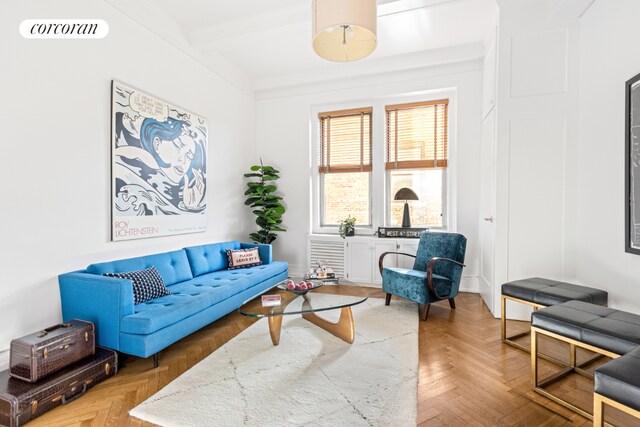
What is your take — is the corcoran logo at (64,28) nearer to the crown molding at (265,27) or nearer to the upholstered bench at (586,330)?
the crown molding at (265,27)

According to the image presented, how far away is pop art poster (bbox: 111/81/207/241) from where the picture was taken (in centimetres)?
305

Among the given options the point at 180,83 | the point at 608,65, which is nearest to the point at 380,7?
the point at 608,65

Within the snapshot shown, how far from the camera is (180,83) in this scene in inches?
152

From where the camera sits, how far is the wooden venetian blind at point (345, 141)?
5.09 meters

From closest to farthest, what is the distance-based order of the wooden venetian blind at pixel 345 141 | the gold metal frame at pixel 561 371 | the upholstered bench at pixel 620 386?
the upholstered bench at pixel 620 386, the gold metal frame at pixel 561 371, the wooden venetian blind at pixel 345 141

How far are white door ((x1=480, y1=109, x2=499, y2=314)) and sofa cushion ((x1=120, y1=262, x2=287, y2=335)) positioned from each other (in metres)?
2.61

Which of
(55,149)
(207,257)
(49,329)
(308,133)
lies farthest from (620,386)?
(308,133)

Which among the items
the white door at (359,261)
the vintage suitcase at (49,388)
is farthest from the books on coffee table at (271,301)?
the white door at (359,261)

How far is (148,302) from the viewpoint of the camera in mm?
2686

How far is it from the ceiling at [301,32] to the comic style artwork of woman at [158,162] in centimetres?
106

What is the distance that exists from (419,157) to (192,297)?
3.71 metres

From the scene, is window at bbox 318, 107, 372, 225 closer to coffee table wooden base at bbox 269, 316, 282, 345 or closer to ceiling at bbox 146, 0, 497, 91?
ceiling at bbox 146, 0, 497, 91

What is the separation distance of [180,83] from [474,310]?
4.47 m

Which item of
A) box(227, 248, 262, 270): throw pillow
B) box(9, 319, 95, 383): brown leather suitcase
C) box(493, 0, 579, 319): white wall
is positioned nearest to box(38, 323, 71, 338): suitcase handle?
box(9, 319, 95, 383): brown leather suitcase
